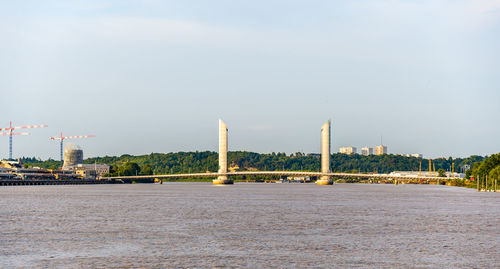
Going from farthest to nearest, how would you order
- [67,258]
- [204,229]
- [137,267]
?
[204,229]
[67,258]
[137,267]

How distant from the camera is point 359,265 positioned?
3416 cm

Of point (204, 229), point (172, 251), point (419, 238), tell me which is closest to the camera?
point (172, 251)

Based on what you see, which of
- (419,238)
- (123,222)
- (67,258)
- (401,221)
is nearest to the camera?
(67,258)

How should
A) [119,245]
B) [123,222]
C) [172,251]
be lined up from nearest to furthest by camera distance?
1. [172,251]
2. [119,245]
3. [123,222]

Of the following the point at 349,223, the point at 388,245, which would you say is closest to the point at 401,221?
the point at 349,223

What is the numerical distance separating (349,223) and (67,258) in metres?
29.5

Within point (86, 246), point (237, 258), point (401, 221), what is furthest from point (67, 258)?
point (401, 221)

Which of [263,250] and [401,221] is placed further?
[401,221]

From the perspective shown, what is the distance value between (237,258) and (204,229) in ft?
51.5

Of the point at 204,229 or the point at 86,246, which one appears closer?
the point at 86,246

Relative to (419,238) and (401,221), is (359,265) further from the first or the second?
(401,221)

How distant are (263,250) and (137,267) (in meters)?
8.90

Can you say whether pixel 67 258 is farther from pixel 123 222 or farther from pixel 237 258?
pixel 123 222

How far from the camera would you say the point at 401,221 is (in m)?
62.2
